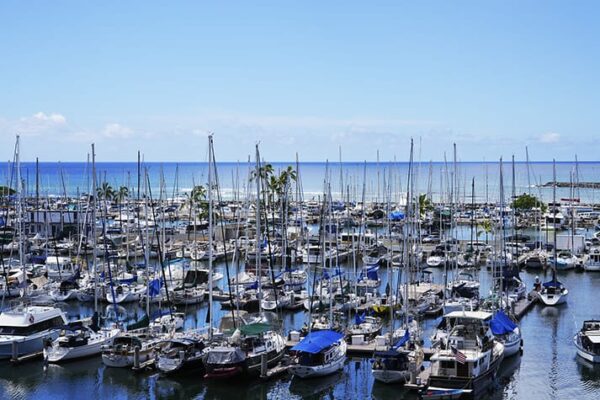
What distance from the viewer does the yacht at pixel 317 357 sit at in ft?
118

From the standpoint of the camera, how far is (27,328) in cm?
4138

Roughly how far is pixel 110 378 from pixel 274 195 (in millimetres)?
56564

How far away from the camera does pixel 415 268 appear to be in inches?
2324

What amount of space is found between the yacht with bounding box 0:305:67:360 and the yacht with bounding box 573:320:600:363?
98.0 ft

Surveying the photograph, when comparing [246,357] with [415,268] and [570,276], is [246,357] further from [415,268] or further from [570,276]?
[570,276]

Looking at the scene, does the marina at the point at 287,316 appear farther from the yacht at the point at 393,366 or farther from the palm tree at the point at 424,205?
the palm tree at the point at 424,205

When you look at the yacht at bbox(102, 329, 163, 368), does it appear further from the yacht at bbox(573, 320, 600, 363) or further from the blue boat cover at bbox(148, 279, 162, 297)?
the yacht at bbox(573, 320, 600, 363)

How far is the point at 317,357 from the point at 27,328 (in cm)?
1736

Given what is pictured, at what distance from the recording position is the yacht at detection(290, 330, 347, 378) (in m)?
36.1

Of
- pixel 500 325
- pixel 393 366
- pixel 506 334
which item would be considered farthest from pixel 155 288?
pixel 506 334

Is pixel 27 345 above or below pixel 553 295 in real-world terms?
below

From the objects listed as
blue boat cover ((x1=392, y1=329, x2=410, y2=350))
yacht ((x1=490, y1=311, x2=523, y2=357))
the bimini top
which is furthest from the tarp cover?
yacht ((x1=490, y1=311, x2=523, y2=357))

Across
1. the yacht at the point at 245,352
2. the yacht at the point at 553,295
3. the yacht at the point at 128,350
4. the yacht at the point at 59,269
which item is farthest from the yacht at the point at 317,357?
the yacht at the point at 59,269

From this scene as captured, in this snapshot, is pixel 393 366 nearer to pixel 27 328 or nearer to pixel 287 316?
pixel 287 316
